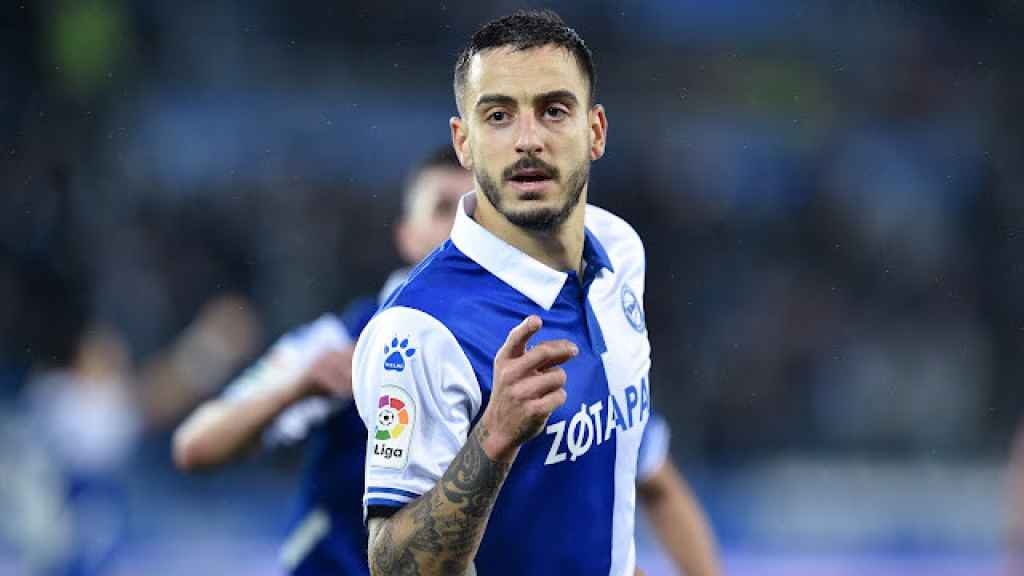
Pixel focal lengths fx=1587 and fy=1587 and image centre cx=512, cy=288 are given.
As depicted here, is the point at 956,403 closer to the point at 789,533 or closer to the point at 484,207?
the point at 789,533

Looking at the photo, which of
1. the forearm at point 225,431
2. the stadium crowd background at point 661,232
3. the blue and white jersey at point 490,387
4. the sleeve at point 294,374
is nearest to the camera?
the blue and white jersey at point 490,387

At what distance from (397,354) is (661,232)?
1106cm

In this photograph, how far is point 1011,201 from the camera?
1477 cm

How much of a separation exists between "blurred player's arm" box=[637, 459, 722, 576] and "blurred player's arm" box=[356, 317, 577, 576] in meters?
1.77

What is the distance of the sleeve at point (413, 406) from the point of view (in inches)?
115

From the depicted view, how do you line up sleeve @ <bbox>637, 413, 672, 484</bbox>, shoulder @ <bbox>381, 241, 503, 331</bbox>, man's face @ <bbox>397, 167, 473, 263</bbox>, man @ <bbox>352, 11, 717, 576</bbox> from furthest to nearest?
man's face @ <bbox>397, 167, 473, 263</bbox>
sleeve @ <bbox>637, 413, 672, 484</bbox>
shoulder @ <bbox>381, 241, 503, 331</bbox>
man @ <bbox>352, 11, 717, 576</bbox>

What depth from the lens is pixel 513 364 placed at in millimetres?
2730

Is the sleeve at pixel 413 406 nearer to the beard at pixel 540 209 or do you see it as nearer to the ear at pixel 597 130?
the beard at pixel 540 209

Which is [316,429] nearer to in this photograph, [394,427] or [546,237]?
[546,237]

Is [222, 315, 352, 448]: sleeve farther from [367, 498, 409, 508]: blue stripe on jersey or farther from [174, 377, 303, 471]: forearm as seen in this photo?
[367, 498, 409, 508]: blue stripe on jersey

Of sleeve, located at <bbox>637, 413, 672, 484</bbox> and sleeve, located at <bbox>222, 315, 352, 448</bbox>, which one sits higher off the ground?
sleeve, located at <bbox>222, 315, 352, 448</bbox>

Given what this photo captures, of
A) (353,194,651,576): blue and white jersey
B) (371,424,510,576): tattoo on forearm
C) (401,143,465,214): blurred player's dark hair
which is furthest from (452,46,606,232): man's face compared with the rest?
(401,143,465,214): blurred player's dark hair

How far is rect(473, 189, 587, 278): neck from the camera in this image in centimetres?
327

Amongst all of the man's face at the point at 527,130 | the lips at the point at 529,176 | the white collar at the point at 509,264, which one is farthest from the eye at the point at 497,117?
the white collar at the point at 509,264
